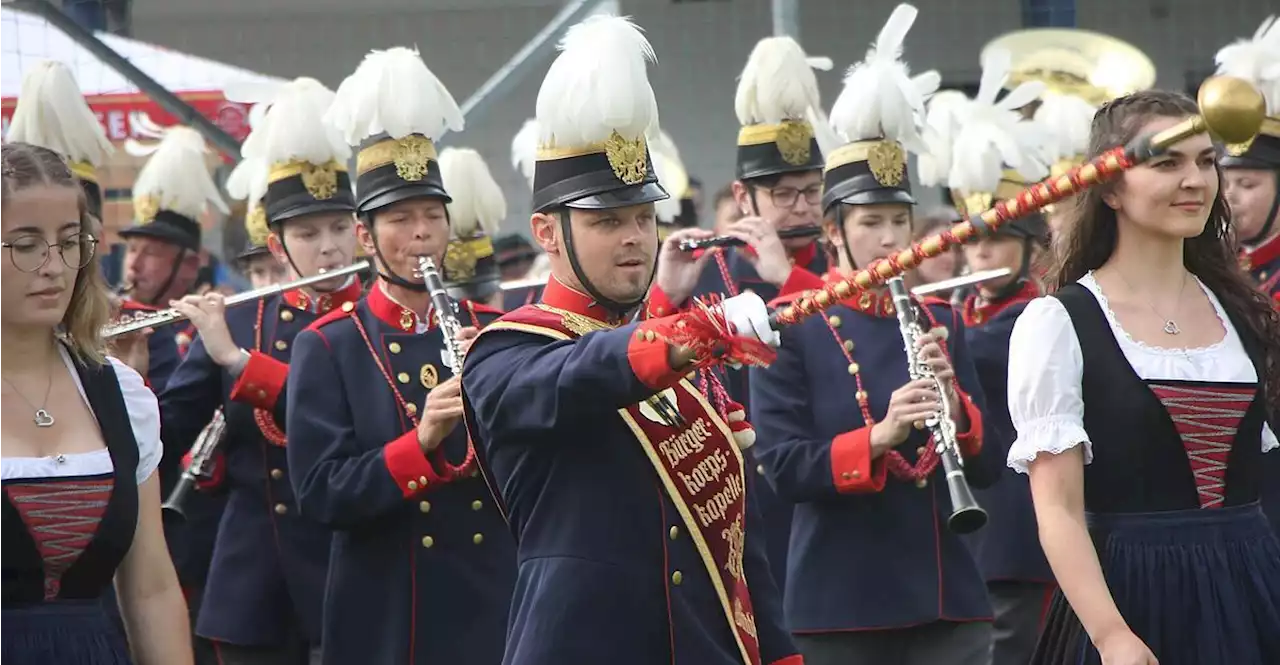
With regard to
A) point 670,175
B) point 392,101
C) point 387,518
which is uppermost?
point 392,101

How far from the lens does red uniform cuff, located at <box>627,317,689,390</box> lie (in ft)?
13.6

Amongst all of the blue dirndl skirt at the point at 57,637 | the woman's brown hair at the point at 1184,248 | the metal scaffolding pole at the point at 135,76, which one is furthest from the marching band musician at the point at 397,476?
the metal scaffolding pole at the point at 135,76

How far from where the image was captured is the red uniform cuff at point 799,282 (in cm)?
724

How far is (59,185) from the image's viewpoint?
4684 mm

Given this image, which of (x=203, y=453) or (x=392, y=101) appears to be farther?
(x=203, y=453)

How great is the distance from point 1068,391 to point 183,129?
212 inches

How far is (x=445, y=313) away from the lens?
615cm

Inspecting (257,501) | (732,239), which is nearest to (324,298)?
(257,501)

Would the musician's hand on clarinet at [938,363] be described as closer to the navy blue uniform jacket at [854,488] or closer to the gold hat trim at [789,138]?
the navy blue uniform jacket at [854,488]

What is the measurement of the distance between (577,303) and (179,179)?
453 centimetres

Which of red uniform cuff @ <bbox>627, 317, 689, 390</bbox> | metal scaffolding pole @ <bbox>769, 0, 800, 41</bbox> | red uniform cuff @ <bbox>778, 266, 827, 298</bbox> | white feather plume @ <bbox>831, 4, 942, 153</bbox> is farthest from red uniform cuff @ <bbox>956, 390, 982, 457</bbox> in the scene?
red uniform cuff @ <bbox>627, 317, 689, 390</bbox>

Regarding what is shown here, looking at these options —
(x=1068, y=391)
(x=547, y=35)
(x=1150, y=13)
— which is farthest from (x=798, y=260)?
(x=1150, y=13)

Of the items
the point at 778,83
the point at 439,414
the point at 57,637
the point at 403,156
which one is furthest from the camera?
the point at 778,83

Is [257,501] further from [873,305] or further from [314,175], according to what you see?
[873,305]
